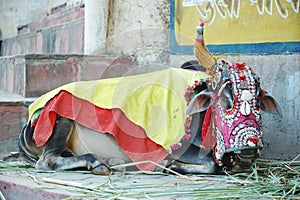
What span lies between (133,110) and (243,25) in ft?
4.71

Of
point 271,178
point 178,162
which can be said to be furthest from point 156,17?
point 271,178

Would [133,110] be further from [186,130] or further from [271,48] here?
[271,48]

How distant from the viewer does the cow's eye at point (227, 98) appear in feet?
13.4

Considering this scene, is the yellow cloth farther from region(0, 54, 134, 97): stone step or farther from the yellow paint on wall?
region(0, 54, 134, 97): stone step

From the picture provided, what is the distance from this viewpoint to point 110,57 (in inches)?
263

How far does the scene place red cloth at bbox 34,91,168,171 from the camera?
14.9ft

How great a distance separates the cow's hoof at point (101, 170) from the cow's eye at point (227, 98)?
97cm

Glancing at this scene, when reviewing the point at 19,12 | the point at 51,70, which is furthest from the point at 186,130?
the point at 19,12

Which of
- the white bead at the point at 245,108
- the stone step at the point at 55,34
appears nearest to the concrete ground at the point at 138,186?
the white bead at the point at 245,108

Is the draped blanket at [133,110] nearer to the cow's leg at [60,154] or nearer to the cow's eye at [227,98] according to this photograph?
the cow's leg at [60,154]

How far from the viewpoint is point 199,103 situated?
14.3ft

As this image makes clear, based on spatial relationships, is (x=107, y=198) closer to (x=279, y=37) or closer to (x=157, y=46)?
(x=279, y=37)

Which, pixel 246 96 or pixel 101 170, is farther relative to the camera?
pixel 101 170

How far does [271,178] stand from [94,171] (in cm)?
123
